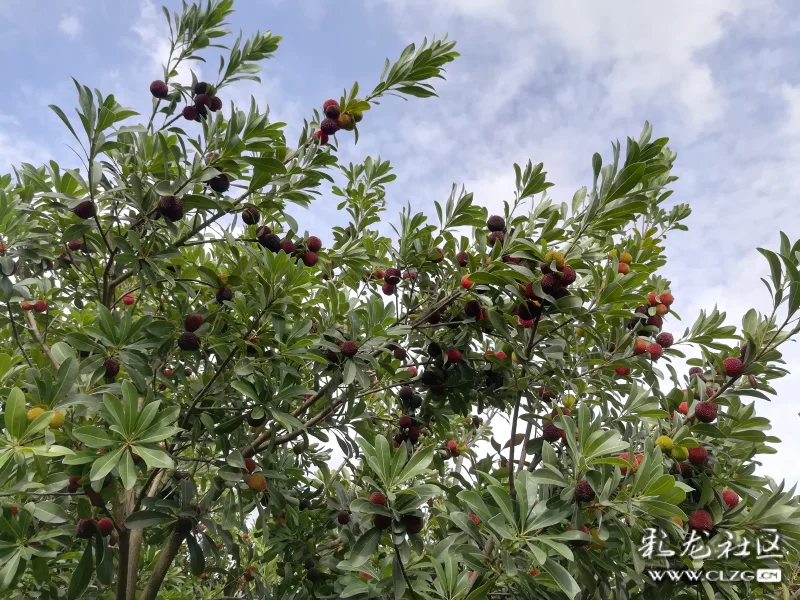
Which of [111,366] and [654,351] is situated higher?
[654,351]

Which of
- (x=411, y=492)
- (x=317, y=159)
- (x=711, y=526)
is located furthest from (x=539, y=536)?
(x=317, y=159)

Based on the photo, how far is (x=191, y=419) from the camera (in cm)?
286

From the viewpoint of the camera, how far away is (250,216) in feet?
10.0

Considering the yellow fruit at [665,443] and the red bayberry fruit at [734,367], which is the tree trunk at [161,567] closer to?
the yellow fruit at [665,443]

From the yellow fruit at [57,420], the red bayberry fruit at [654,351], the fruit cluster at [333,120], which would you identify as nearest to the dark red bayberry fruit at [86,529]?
the yellow fruit at [57,420]

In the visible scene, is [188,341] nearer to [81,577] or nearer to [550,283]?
[81,577]

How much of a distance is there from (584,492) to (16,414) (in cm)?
211

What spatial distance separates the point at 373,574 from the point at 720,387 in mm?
2018

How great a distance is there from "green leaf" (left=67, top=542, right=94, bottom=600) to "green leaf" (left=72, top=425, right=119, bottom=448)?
2.75 ft

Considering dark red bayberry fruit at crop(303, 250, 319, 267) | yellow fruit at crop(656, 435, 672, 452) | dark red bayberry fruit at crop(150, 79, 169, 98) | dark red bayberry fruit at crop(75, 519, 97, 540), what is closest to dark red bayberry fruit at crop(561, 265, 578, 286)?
yellow fruit at crop(656, 435, 672, 452)

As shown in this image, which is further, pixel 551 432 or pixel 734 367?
pixel 551 432

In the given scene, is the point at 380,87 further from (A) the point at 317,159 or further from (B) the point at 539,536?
(B) the point at 539,536

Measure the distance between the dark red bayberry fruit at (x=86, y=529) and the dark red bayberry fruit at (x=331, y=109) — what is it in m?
2.49

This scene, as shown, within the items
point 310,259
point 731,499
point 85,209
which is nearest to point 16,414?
point 85,209
